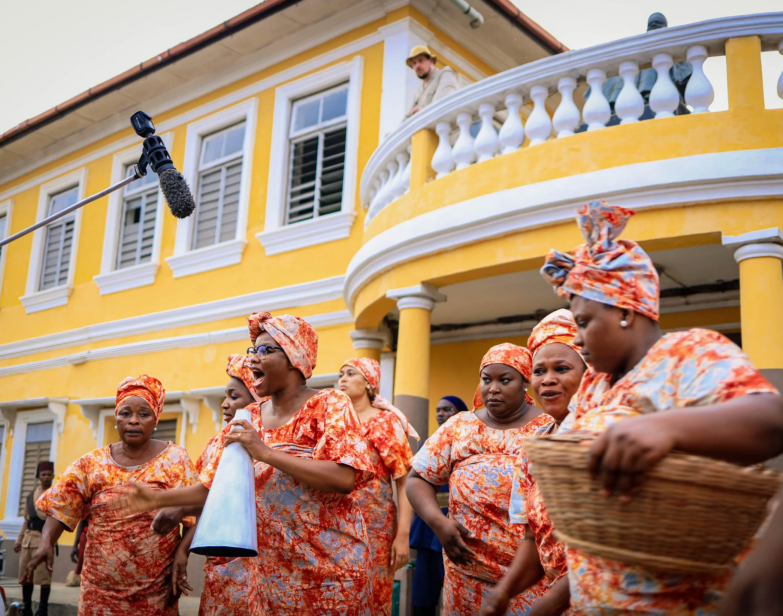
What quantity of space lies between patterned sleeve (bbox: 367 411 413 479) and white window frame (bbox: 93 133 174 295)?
27.9 feet

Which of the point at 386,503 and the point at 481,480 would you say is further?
the point at 386,503

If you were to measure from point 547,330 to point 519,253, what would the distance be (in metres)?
3.24

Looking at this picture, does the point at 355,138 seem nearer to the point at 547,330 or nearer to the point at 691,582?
the point at 547,330

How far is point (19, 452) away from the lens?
14555mm

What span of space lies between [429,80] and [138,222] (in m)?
7.01

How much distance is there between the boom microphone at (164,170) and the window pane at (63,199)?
11150 mm

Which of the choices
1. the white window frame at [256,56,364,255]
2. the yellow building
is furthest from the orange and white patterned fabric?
the white window frame at [256,56,364,255]

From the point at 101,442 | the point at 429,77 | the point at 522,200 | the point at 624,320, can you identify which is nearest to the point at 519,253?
the point at 522,200

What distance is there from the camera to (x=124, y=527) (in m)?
Answer: 4.57

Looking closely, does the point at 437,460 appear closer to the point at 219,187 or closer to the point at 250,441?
the point at 250,441

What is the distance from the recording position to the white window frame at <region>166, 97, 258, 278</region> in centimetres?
1155

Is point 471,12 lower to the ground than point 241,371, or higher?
higher

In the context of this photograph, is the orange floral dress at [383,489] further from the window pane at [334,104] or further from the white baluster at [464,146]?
the window pane at [334,104]

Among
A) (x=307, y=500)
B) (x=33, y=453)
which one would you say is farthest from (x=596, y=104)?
(x=33, y=453)
